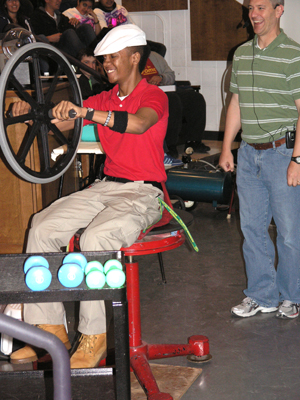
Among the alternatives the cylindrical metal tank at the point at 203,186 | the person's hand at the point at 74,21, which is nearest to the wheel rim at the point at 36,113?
the cylindrical metal tank at the point at 203,186

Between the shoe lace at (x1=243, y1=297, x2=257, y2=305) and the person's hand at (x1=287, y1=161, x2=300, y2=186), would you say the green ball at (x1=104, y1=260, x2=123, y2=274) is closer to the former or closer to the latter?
the person's hand at (x1=287, y1=161, x2=300, y2=186)

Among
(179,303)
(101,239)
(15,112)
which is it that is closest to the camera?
(101,239)

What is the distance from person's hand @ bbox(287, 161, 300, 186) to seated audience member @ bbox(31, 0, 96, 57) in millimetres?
3365

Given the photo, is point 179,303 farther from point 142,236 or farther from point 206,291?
point 142,236

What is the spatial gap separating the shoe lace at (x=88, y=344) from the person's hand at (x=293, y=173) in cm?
101

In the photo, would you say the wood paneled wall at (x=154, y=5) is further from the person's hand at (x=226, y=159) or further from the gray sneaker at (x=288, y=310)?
the gray sneaker at (x=288, y=310)

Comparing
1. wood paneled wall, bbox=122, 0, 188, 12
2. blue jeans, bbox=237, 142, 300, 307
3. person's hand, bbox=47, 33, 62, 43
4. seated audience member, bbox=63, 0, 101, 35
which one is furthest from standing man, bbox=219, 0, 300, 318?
wood paneled wall, bbox=122, 0, 188, 12

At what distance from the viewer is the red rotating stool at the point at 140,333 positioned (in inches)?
73.9

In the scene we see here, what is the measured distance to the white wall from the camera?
6.56 metres

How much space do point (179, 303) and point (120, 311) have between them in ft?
4.77

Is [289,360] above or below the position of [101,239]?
below

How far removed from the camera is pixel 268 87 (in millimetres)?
2246

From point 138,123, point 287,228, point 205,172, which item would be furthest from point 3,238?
point 205,172

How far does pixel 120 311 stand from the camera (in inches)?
49.5
